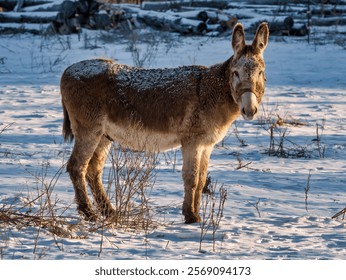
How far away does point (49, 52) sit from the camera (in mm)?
19234

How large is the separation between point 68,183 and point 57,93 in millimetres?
6304

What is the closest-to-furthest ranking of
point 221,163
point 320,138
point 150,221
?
point 150,221
point 221,163
point 320,138

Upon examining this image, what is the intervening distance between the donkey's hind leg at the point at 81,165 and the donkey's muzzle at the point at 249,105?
1.61 meters

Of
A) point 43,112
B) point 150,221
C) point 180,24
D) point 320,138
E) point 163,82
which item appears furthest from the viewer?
point 180,24

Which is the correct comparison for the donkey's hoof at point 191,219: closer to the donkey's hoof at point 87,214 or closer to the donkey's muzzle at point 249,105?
the donkey's hoof at point 87,214

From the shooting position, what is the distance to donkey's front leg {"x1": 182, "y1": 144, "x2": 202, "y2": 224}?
664 cm

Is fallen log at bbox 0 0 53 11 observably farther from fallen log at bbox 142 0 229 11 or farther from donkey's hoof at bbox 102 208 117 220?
donkey's hoof at bbox 102 208 117 220

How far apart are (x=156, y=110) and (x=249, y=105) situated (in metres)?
1.07

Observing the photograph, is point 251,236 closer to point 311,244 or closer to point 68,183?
point 311,244

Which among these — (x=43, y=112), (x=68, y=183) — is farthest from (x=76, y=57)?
(x=68, y=183)

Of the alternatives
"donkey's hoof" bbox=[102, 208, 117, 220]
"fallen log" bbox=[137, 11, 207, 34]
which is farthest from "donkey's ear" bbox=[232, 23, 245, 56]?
"fallen log" bbox=[137, 11, 207, 34]

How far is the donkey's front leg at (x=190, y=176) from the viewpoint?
6.64 meters

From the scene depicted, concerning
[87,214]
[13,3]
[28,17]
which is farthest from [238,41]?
[13,3]

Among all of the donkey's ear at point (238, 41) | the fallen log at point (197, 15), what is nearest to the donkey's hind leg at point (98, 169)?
the donkey's ear at point (238, 41)
